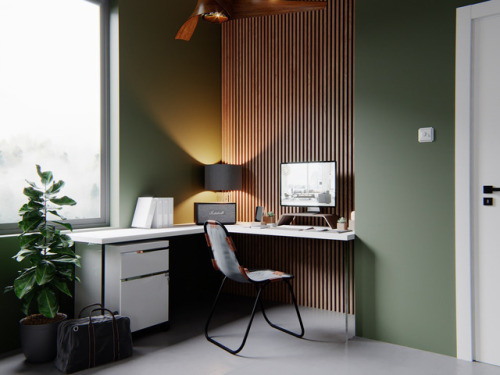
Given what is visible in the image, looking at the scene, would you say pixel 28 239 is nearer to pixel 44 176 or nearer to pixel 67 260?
pixel 67 260

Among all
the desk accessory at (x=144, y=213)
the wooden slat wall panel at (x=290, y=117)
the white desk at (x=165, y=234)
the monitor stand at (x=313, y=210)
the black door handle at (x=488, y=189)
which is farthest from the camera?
the wooden slat wall panel at (x=290, y=117)

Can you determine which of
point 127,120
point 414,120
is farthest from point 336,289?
point 127,120

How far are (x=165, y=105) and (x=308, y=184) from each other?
166cm

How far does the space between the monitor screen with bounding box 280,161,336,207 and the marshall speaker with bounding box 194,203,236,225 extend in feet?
1.75

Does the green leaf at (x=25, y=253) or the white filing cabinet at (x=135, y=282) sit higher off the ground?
the green leaf at (x=25, y=253)

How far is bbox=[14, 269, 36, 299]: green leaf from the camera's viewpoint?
270cm

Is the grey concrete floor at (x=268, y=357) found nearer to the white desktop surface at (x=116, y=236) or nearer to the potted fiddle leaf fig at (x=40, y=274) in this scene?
the potted fiddle leaf fig at (x=40, y=274)

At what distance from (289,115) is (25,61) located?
8.05 feet

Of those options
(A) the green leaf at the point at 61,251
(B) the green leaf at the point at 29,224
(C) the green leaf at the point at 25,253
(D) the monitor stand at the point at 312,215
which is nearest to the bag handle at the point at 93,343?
(A) the green leaf at the point at 61,251

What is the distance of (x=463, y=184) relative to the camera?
9.23 ft

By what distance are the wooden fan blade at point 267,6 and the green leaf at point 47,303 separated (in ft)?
7.23

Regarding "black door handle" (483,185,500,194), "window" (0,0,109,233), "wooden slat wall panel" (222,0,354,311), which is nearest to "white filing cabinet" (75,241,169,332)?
"window" (0,0,109,233)

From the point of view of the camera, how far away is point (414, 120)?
3033 mm

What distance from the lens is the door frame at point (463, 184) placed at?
2.78 meters
